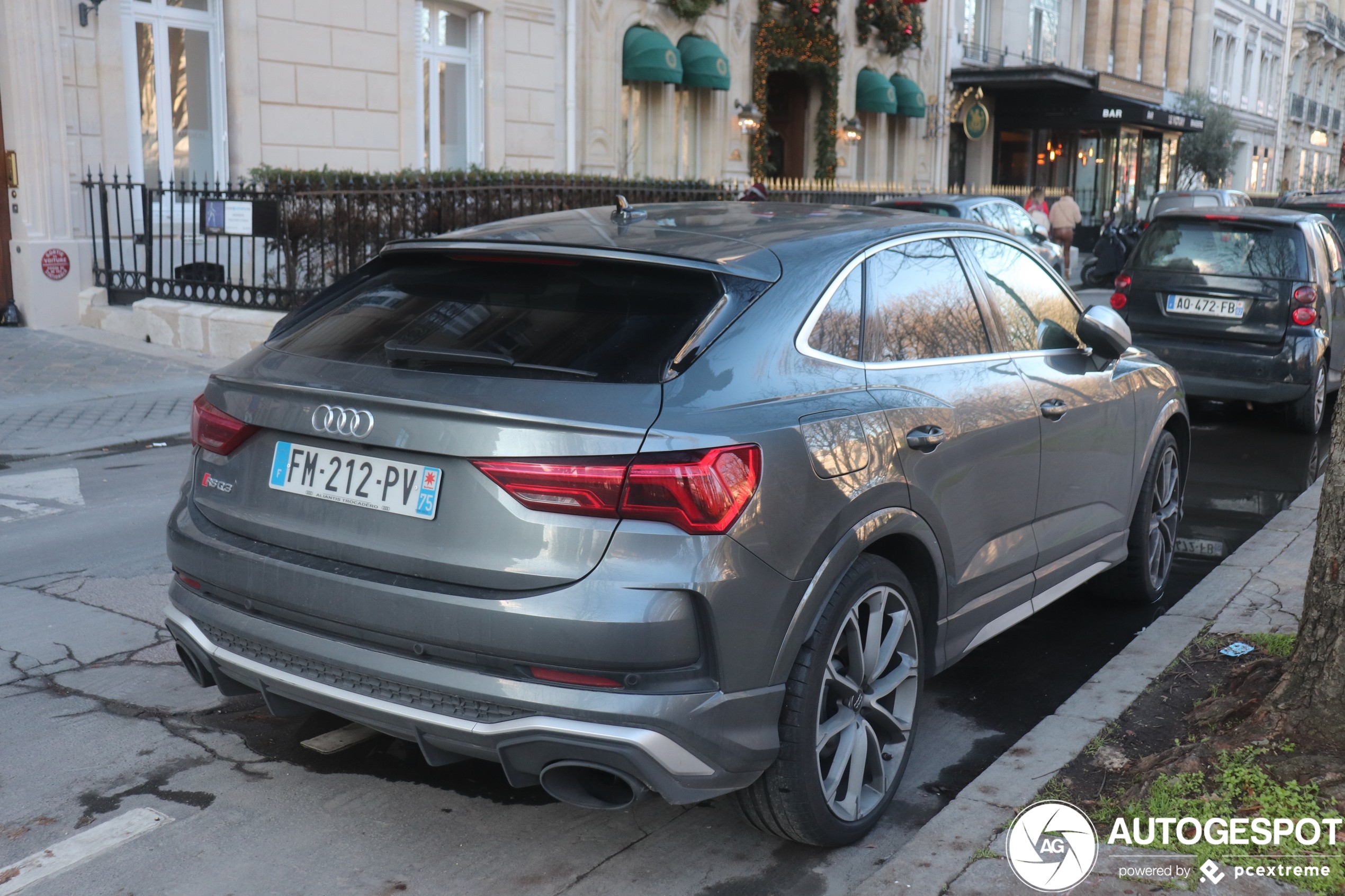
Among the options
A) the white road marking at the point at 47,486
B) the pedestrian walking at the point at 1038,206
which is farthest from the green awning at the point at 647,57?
the white road marking at the point at 47,486

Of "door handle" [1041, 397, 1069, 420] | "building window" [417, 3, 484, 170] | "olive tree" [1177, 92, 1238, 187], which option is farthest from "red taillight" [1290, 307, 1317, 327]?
"olive tree" [1177, 92, 1238, 187]

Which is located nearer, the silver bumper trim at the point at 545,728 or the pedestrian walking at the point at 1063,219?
the silver bumper trim at the point at 545,728

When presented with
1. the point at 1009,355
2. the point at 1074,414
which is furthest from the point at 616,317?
the point at 1074,414

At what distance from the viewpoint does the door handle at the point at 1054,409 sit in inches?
172

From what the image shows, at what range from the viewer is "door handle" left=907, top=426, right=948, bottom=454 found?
358 centimetres

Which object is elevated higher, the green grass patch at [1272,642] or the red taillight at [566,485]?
the red taillight at [566,485]

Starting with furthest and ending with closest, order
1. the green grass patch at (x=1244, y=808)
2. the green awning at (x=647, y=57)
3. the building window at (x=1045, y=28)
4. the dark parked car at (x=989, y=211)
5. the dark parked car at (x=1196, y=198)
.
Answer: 1. the building window at (x=1045, y=28)
2. the dark parked car at (x=1196, y=198)
3. the green awning at (x=647, y=57)
4. the dark parked car at (x=989, y=211)
5. the green grass patch at (x=1244, y=808)

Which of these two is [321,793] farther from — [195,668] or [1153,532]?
[1153,532]

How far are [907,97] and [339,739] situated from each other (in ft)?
89.3

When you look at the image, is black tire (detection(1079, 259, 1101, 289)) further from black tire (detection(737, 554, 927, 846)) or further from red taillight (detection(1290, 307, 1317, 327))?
black tire (detection(737, 554, 927, 846))

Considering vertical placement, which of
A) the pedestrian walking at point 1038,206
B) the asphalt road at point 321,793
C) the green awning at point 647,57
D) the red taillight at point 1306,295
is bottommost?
the asphalt road at point 321,793

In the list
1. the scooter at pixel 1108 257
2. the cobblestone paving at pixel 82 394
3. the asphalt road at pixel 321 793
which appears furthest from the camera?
the scooter at pixel 1108 257

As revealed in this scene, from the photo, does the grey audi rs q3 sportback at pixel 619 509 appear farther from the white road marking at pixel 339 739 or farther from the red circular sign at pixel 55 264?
the red circular sign at pixel 55 264

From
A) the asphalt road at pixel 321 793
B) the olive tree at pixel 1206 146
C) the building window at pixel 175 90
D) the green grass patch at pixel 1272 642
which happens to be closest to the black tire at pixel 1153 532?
the asphalt road at pixel 321 793
